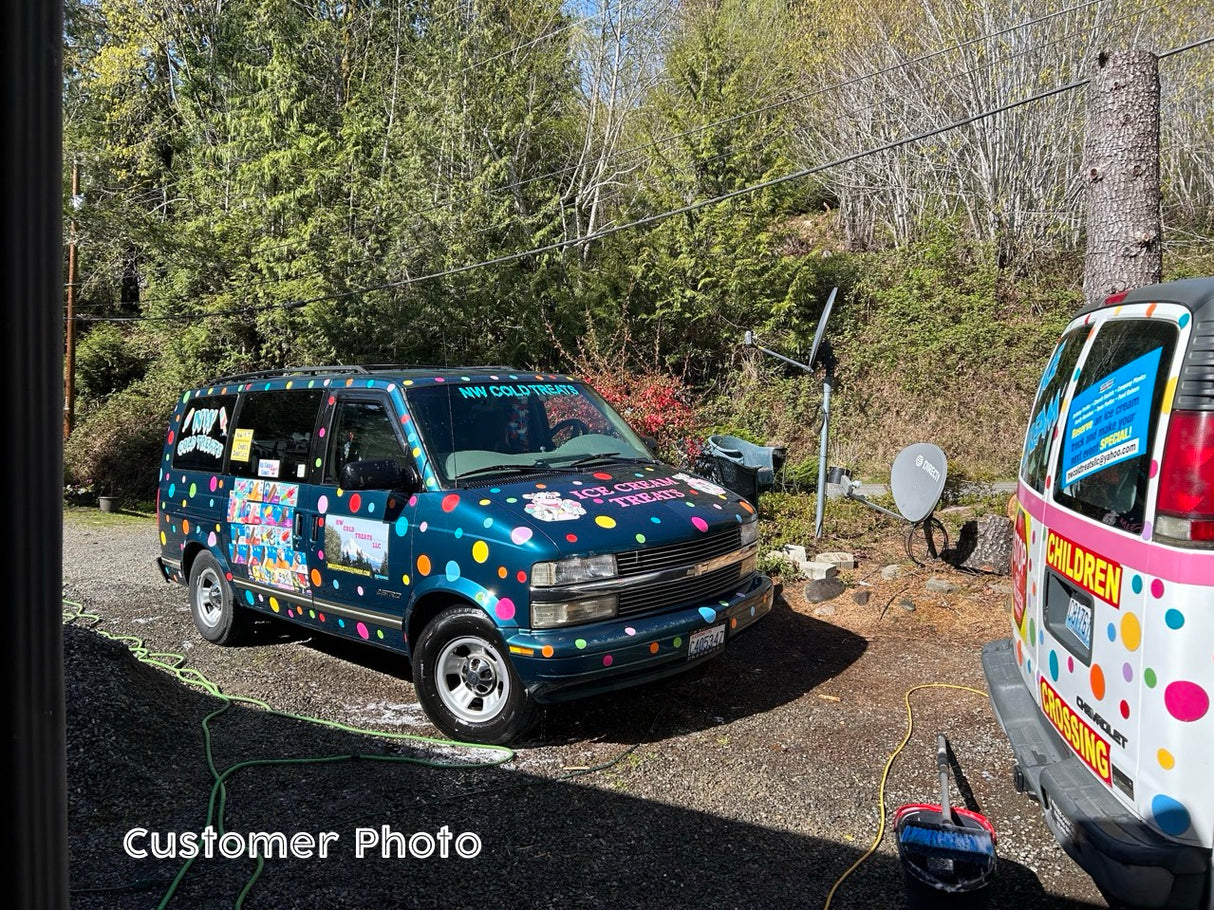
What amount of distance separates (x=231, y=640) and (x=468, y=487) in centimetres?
314

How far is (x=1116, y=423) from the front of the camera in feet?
10.0

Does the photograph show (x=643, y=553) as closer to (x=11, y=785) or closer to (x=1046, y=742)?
(x=1046, y=742)

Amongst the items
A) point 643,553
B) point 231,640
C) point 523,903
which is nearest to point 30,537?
point 523,903

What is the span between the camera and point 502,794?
4.45 metres

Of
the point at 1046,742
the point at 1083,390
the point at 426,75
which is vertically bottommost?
the point at 1046,742

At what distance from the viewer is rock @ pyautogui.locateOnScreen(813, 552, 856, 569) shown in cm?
864

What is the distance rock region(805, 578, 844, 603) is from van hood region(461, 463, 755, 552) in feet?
7.93

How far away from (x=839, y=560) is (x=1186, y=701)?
20.3 feet

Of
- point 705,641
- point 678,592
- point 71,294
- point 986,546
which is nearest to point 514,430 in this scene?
point 678,592

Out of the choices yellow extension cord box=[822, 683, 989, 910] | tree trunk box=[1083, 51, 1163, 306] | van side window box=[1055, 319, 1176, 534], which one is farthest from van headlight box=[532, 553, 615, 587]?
tree trunk box=[1083, 51, 1163, 306]

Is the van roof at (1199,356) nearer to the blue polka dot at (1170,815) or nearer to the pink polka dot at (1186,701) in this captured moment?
the pink polka dot at (1186,701)

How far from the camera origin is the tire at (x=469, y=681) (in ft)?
16.0

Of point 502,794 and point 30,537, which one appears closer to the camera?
point 30,537

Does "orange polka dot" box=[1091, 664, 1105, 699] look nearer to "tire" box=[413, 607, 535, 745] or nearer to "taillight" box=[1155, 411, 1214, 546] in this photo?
"taillight" box=[1155, 411, 1214, 546]
